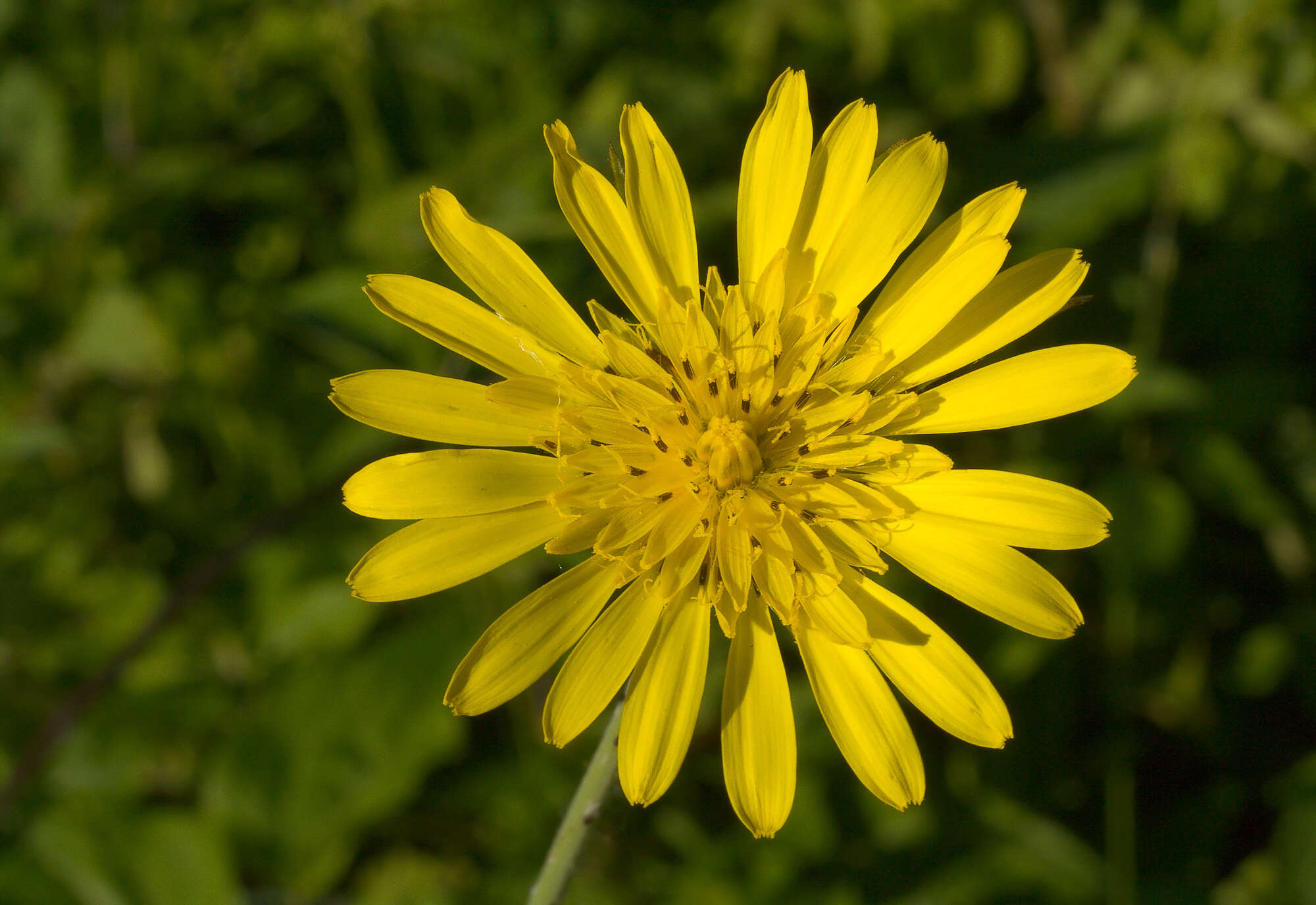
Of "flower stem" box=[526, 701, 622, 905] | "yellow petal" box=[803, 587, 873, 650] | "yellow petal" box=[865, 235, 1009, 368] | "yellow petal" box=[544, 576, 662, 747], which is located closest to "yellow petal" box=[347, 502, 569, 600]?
"yellow petal" box=[544, 576, 662, 747]

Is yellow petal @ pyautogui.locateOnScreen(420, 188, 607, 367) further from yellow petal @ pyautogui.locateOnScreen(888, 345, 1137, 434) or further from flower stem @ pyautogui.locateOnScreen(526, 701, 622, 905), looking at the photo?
flower stem @ pyautogui.locateOnScreen(526, 701, 622, 905)

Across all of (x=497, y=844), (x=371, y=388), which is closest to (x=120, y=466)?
(x=497, y=844)

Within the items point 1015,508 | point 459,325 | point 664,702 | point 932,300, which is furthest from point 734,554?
point 459,325

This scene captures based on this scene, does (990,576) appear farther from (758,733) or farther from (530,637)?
(530,637)

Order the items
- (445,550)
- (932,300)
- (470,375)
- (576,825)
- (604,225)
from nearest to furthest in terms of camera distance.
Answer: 1. (576,825)
2. (445,550)
3. (932,300)
4. (604,225)
5. (470,375)

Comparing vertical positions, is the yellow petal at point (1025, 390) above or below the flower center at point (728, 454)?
above

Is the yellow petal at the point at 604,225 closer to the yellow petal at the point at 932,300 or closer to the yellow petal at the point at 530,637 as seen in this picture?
the yellow petal at the point at 932,300

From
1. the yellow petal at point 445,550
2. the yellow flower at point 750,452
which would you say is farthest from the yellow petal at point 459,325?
the yellow petal at point 445,550
